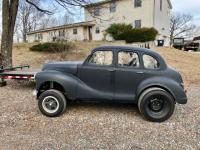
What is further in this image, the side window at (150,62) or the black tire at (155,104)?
the side window at (150,62)

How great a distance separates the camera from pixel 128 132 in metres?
5.57

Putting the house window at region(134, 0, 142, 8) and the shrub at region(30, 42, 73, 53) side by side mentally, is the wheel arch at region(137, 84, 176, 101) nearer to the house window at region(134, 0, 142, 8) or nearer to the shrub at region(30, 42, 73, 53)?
the shrub at region(30, 42, 73, 53)

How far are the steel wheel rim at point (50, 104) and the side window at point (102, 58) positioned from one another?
132cm

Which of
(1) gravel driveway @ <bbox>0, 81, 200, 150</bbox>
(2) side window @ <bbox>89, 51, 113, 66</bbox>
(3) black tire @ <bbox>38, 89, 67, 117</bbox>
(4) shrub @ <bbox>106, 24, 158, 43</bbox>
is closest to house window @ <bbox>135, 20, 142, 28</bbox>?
(4) shrub @ <bbox>106, 24, 158, 43</bbox>

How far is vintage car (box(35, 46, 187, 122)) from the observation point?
20.9 feet

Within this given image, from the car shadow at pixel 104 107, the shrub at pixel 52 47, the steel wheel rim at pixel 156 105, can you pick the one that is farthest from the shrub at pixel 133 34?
the steel wheel rim at pixel 156 105

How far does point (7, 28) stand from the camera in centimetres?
1191

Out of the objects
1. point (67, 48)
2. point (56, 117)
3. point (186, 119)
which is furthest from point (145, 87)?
point (67, 48)

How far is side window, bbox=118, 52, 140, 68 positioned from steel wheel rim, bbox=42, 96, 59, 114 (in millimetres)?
1870

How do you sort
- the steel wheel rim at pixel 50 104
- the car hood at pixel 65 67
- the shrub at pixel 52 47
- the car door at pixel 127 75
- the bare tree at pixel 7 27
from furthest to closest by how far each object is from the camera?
1. the shrub at pixel 52 47
2. the bare tree at pixel 7 27
3. the car hood at pixel 65 67
4. the steel wheel rim at pixel 50 104
5. the car door at pixel 127 75

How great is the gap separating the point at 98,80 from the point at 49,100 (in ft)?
4.39

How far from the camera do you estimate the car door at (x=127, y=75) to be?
21.3ft

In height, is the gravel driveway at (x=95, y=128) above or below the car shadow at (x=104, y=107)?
below

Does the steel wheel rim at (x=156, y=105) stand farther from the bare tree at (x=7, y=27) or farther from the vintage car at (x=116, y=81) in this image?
the bare tree at (x=7, y=27)
